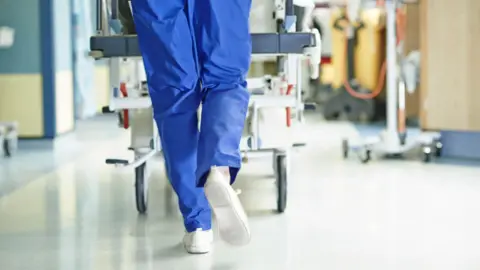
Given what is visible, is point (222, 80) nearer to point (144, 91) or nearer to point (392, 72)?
point (144, 91)

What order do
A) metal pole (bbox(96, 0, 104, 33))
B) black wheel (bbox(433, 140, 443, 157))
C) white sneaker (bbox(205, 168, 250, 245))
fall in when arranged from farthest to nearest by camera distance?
black wheel (bbox(433, 140, 443, 157))
metal pole (bbox(96, 0, 104, 33))
white sneaker (bbox(205, 168, 250, 245))

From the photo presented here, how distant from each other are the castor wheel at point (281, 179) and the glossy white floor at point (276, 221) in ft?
0.17

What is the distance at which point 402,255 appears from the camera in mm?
2008

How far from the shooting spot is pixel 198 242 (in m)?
2.07

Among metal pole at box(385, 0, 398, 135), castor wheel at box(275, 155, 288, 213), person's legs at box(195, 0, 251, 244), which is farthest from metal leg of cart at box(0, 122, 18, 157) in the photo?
person's legs at box(195, 0, 251, 244)

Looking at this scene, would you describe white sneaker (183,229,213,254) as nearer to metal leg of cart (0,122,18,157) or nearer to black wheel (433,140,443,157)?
black wheel (433,140,443,157)

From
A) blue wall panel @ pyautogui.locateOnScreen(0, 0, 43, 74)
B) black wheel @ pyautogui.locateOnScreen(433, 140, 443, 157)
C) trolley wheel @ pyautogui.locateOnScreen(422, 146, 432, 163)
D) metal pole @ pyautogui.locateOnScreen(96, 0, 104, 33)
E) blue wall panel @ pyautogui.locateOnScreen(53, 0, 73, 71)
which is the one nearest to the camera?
metal pole @ pyautogui.locateOnScreen(96, 0, 104, 33)

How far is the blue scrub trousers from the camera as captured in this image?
6.09ft

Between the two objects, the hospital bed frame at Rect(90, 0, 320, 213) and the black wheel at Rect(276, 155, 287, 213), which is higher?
the hospital bed frame at Rect(90, 0, 320, 213)

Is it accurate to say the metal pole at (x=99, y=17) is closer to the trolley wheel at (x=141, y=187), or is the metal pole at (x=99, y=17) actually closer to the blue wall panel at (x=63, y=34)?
the trolley wheel at (x=141, y=187)

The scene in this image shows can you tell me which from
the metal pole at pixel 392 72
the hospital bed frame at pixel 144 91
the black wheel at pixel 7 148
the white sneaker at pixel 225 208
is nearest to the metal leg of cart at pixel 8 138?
the black wheel at pixel 7 148

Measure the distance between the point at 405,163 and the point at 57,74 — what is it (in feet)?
9.02

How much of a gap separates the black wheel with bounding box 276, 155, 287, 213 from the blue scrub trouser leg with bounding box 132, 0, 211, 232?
0.64 meters

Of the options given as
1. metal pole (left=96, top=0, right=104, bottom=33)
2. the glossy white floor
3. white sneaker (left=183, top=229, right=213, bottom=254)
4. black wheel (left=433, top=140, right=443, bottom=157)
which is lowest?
the glossy white floor
